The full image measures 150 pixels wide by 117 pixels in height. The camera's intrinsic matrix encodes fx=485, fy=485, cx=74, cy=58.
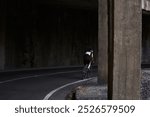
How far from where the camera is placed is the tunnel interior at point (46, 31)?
32719 millimetres

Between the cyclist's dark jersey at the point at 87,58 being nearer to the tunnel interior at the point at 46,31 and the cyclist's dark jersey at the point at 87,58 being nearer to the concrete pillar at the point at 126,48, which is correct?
the tunnel interior at the point at 46,31

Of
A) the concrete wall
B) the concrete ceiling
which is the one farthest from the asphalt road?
the concrete wall

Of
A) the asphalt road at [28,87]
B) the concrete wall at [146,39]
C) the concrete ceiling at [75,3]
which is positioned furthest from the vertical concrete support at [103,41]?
the concrete wall at [146,39]

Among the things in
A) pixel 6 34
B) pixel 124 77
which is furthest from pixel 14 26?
pixel 124 77

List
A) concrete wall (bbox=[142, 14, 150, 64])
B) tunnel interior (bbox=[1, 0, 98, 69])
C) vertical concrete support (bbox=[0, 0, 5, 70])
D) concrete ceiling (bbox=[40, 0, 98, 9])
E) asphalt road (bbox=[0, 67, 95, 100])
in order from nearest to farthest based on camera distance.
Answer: asphalt road (bbox=[0, 67, 95, 100])
vertical concrete support (bbox=[0, 0, 5, 70])
tunnel interior (bbox=[1, 0, 98, 69])
concrete ceiling (bbox=[40, 0, 98, 9])
concrete wall (bbox=[142, 14, 150, 64])

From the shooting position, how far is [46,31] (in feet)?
120

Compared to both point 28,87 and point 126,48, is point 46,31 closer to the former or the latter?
point 28,87

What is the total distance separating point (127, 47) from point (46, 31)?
94.4 feet

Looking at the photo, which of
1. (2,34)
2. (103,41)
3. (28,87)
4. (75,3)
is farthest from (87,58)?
(75,3)

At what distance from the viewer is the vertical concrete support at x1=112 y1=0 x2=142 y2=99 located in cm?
782

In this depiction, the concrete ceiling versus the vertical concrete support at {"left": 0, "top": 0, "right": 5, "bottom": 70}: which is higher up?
the concrete ceiling

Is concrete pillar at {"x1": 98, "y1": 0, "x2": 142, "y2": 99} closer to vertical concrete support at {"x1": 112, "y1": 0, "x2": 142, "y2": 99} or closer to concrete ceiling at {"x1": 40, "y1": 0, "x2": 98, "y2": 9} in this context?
vertical concrete support at {"x1": 112, "y1": 0, "x2": 142, "y2": 99}

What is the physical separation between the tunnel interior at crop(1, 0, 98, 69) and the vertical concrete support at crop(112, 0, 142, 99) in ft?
79.7

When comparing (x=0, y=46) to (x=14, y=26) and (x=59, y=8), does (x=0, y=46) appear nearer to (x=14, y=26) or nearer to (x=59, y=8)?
(x=14, y=26)
